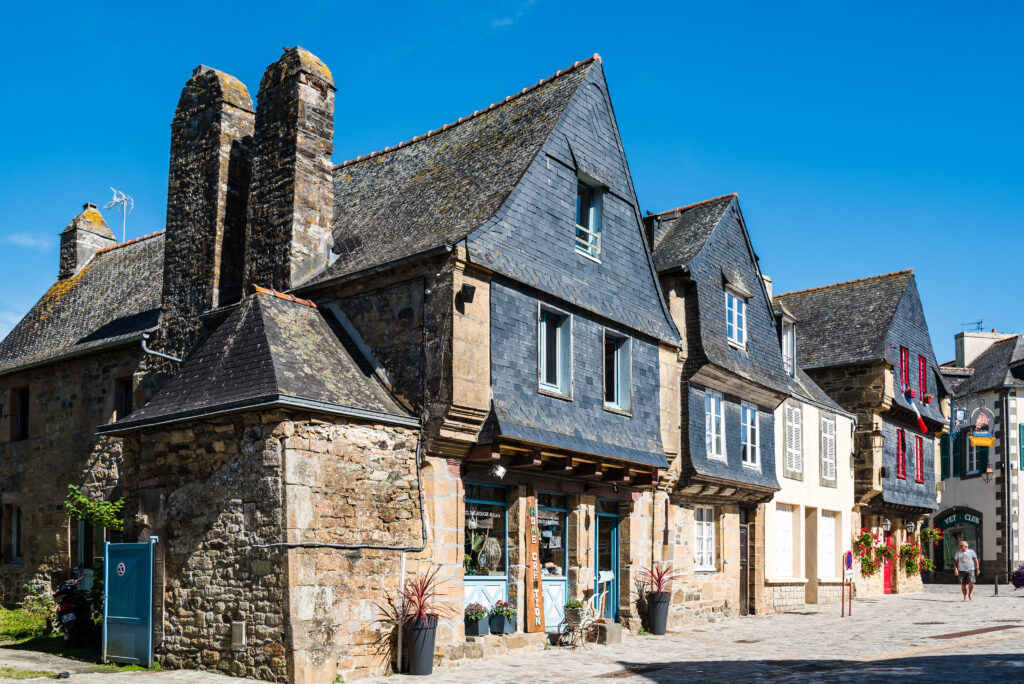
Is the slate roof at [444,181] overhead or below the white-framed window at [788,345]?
overhead

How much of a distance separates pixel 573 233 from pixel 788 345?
33.2 feet

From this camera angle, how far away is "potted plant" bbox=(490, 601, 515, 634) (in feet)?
46.3

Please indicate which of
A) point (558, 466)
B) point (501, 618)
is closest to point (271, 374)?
point (558, 466)

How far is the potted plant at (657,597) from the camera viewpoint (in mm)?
17188

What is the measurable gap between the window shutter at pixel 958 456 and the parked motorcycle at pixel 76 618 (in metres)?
30.1

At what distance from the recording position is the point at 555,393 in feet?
48.4

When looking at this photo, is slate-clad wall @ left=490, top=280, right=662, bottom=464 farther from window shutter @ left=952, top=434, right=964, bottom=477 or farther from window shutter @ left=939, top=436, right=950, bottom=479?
window shutter @ left=939, top=436, right=950, bottom=479

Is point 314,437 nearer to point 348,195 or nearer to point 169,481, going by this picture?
point 169,481

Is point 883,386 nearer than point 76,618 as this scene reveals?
No

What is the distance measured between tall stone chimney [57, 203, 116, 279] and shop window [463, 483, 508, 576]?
13201 millimetres

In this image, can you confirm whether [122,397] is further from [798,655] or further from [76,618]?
[798,655]

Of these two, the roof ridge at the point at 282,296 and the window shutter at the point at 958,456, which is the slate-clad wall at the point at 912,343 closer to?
the window shutter at the point at 958,456

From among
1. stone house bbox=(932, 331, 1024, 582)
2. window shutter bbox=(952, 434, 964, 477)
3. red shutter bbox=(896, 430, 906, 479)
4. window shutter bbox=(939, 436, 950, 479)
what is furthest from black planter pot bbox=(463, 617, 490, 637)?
window shutter bbox=(939, 436, 950, 479)

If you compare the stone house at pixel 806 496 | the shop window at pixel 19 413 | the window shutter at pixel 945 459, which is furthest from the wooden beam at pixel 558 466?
the window shutter at pixel 945 459
